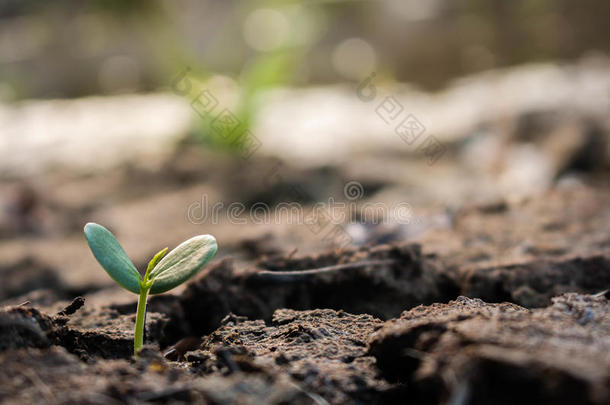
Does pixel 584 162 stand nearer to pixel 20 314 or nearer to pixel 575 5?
→ pixel 20 314

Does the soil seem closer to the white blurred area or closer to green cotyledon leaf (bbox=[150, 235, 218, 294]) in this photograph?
green cotyledon leaf (bbox=[150, 235, 218, 294])

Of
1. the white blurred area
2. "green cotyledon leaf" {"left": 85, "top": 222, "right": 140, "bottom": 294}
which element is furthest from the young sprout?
the white blurred area

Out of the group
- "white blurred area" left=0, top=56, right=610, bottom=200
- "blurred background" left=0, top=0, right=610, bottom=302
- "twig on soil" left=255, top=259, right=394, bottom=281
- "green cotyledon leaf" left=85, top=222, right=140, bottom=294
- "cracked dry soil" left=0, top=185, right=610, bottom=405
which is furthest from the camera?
"white blurred area" left=0, top=56, right=610, bottom=200

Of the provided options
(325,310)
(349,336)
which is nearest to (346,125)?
(325,310)

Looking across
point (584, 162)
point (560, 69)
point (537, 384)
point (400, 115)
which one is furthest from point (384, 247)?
point (560, 69)

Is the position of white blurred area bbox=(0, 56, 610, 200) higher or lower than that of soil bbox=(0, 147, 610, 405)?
higher
